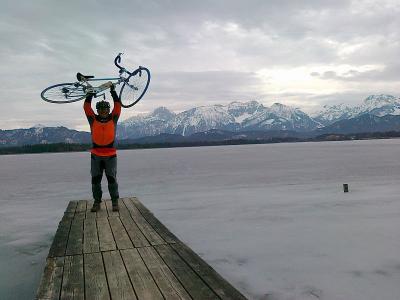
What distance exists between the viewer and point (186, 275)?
5215 mm

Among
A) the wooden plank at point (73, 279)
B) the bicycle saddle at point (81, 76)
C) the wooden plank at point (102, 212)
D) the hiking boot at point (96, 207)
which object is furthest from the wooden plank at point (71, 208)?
the wooden plank at point (73, 279)

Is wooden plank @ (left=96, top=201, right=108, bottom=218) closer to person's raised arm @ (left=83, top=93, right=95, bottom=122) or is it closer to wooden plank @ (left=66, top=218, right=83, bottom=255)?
wooden plank @ (left=66, top=218, right=83, bottom=255)

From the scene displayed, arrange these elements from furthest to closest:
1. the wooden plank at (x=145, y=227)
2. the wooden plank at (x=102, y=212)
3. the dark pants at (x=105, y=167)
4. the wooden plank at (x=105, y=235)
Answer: the dark pants at (x=105, y=167)
the wooden plank at (x=102, y=212)
the wooden plank at (x=145, y=227)
the wooden plank at (x=105, y=235)

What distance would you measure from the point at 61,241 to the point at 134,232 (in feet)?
4.55

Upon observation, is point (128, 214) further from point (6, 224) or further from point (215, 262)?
point (6, 224)

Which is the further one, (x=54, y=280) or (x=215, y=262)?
(x=215, y=262)

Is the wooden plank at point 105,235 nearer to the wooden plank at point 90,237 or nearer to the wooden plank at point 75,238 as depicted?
the wooden plank at point 90,237

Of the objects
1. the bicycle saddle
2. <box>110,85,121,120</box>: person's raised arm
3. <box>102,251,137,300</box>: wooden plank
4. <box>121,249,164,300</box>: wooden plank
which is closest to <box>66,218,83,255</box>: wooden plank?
<box>102,251,137,300</box>: wooden plank

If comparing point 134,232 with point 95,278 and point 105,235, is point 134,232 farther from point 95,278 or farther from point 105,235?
point 95,278

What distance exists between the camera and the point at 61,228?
27.4 ft

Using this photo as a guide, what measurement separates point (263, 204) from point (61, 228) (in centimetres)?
1007

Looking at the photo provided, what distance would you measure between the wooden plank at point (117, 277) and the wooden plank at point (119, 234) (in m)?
0.43

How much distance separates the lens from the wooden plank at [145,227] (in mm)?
7080

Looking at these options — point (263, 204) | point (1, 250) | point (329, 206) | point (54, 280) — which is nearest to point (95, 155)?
point (1, 250)
